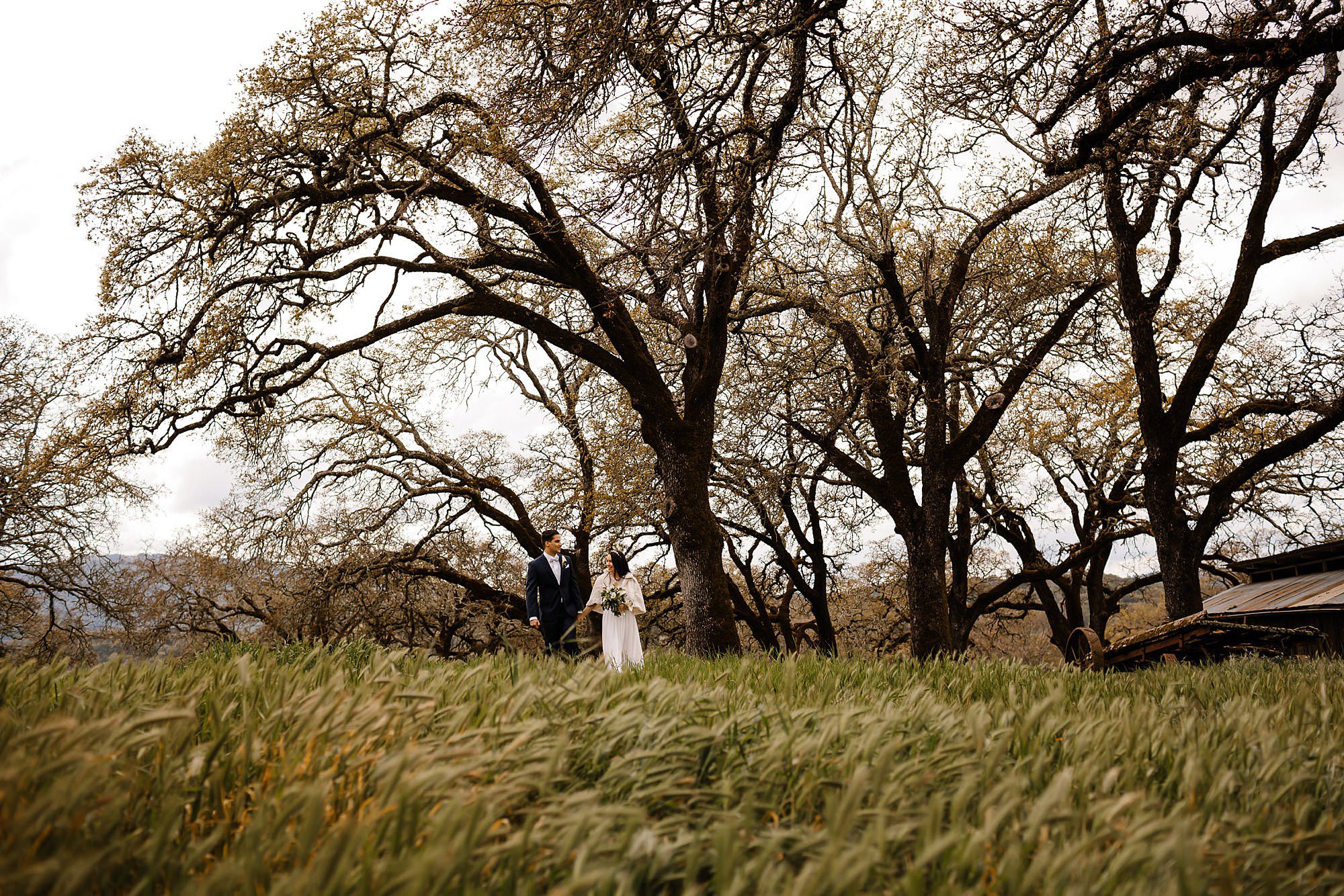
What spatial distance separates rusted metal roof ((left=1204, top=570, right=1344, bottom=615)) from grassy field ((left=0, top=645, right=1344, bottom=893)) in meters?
6.91

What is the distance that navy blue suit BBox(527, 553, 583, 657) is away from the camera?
414 inches

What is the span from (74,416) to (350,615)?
8.51 meters

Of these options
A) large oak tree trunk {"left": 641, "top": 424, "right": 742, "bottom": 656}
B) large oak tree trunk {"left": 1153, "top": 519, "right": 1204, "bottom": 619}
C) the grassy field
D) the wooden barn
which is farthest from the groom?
large oak tree trunk {"left": 1153, "top": 519, "right": 1204, "bottom": 619}

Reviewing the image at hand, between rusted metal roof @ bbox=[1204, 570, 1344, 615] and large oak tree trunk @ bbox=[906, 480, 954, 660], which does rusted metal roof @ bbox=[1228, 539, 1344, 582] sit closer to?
rusted metal roof @ bbox=[1204, 570, 1344, 615]

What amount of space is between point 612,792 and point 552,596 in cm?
861

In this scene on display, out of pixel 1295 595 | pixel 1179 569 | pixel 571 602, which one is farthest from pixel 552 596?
pixel 1179 569

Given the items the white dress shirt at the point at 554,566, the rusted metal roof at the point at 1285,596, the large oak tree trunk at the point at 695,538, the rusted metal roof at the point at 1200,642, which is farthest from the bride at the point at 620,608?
the rusted metal roof at the point at 1285,596

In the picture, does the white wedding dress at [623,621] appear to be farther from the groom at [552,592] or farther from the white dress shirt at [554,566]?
the white dress shirt at [554,566]

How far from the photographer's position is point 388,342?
20.4 metres

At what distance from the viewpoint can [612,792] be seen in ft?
7.15

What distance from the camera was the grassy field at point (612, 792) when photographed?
1.55 metres

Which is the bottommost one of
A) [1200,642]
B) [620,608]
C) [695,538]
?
[1200,642]

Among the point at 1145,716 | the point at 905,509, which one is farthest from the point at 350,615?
the point at 1145,716

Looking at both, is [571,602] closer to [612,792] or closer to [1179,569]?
[612,792]
